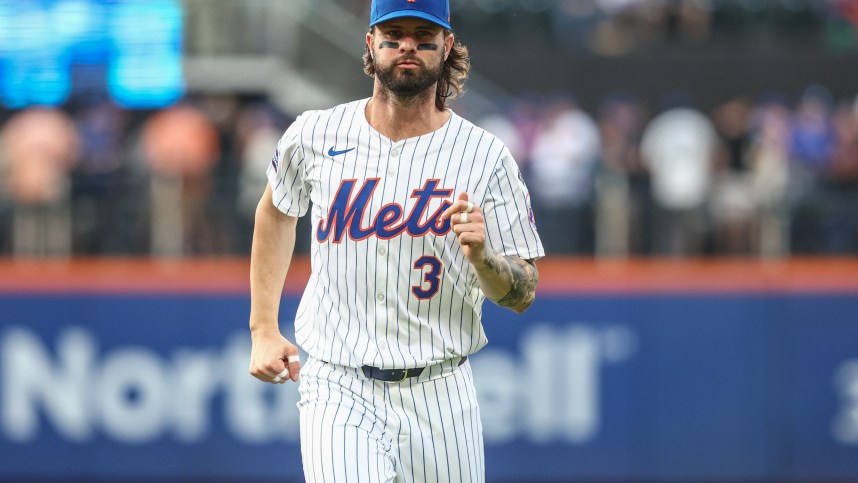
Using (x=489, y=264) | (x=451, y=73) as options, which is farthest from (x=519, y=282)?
(x=451, y=73)

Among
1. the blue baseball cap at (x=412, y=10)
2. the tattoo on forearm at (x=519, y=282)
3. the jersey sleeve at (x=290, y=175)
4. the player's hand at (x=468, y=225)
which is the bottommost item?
the tattoo on forearm at (x=519, y=282)

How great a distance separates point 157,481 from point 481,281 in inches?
281

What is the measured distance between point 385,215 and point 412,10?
0.66 metres

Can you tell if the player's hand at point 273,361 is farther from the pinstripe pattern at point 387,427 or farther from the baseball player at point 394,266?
the pinstripe pattern at point 387,427

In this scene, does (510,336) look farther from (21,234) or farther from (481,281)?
(481,281)

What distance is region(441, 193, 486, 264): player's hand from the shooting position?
4.39 metres

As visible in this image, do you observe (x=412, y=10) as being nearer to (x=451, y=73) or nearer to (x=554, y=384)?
(x=451, y=73)

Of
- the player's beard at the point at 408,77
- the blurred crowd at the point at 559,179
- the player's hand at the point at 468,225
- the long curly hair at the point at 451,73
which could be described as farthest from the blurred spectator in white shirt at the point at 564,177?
the player's hand at the point at 468,225

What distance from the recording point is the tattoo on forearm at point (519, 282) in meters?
4.70

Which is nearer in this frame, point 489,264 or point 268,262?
point 489,264

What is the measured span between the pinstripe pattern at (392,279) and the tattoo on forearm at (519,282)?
0.06 meters

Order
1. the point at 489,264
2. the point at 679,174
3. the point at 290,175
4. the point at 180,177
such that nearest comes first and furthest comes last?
the point at 489,264
the point at 290,175
the point at 180,177
the point at 679,174

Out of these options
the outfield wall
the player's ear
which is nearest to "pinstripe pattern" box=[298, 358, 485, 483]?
the player's ear

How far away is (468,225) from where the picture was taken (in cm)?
440
